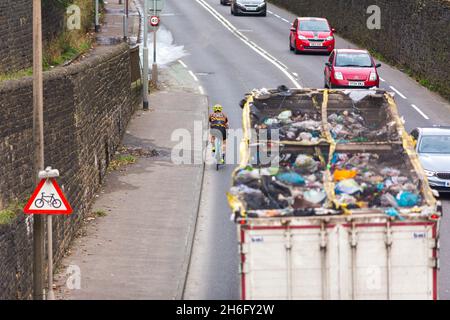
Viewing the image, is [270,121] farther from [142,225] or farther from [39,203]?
[39,203]

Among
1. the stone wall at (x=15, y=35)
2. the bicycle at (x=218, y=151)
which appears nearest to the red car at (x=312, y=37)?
the stone wall at (x=15, y=35)

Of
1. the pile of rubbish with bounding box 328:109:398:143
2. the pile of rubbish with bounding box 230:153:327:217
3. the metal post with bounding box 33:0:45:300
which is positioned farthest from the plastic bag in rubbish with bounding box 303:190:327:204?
the metal post with bounding box 33:0:45:300

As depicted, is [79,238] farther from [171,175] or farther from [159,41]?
[159,41]

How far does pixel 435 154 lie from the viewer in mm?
26406

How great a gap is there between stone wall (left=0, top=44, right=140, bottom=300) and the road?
2.69 metres

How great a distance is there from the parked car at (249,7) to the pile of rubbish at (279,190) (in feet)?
155

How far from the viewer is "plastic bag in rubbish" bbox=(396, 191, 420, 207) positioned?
1580 cm

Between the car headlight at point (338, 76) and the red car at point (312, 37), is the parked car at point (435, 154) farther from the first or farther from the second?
the red car at point (312, 37)

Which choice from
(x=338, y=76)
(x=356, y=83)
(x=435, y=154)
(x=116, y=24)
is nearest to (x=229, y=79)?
(x=338, y=76)

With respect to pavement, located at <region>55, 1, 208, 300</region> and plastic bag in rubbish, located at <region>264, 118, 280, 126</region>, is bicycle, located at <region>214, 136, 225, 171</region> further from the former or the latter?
plastic bag in rubbish, located at <region>264, 118, 280, 126</region>

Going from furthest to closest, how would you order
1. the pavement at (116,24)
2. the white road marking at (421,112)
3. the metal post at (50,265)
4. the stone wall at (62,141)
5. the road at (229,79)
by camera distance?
1. the pavement at (116,24)
2. the white road marking at (421,112)
3. the road at (229,79)
4. the metal post at (50,265)
5. the stone wall at (62,141)

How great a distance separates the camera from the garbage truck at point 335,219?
14.7 metres

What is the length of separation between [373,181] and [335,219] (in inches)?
91.2

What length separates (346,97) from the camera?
68.1 feet
